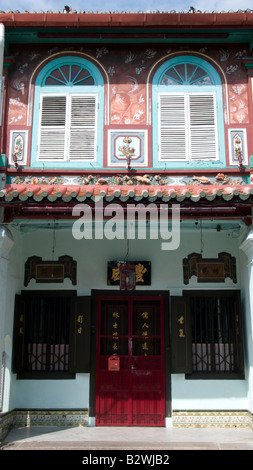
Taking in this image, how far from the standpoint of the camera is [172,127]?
9.23 metres

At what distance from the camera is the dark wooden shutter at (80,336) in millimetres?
8797

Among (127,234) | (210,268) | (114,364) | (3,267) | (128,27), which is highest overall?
(128,27)

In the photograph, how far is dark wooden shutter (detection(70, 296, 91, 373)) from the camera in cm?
880

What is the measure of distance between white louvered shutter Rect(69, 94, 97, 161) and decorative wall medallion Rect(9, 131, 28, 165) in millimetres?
877

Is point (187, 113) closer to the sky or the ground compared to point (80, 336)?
closer to the sky

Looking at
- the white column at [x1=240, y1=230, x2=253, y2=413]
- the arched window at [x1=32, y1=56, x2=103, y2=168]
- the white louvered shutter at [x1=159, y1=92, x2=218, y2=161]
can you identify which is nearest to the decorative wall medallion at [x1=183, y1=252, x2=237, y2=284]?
the white column at [x1=240, y1=230, x2=253, y2=413]

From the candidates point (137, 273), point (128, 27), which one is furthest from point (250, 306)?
point (128, 27)

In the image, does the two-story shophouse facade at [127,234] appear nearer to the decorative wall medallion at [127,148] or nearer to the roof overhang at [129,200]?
the decorative wall medallion at [127,148]

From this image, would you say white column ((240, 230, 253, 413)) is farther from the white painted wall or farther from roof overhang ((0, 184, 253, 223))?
roof overhang ((0, 184, 253, 223))

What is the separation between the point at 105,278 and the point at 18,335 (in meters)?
1.96

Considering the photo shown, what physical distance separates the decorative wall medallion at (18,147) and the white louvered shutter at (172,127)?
2.61 metres

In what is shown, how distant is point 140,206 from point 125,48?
13.1 feet

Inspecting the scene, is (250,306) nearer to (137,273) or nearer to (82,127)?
(137,273)

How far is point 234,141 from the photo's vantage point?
356 inches
